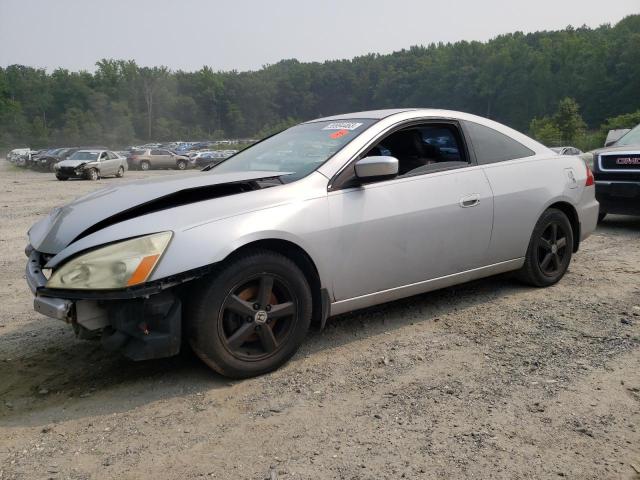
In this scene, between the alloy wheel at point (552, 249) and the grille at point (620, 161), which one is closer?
the alloy wheel at point (552, 249)

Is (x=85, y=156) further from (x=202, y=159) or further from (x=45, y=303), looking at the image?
(x=45, y=303)

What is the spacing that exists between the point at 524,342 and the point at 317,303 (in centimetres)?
141

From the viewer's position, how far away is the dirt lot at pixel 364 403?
244 cm

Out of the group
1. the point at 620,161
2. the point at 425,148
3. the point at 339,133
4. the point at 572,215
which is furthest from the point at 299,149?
the point at 620,161

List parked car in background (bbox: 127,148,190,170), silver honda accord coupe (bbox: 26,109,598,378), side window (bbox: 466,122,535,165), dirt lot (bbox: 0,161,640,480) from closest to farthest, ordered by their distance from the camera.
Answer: dirt lot (bbox: 0,161,640,480)
silver honda accord coupe (bbox: 26,109,598,378)
side window (bbox: 466,122,535,165)
parked car in background (bbox: 127,148,190,170)

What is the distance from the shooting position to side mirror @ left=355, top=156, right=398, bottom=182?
3.55 metres

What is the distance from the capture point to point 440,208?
156 inches

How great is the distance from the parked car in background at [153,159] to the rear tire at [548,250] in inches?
1480

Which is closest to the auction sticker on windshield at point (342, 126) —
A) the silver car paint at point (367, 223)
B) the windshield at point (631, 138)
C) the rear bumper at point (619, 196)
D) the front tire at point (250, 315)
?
the silver car paint at point (367, 223)

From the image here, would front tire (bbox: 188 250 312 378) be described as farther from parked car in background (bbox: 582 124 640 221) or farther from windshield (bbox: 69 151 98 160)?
windshield (bbox: 69 151 98 160)

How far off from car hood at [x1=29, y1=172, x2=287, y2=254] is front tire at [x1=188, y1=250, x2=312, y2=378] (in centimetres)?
53

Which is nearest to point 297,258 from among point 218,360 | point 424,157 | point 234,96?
point 218,360

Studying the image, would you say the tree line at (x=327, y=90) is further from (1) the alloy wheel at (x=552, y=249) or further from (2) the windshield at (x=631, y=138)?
(1) the alloy wheel at (x=552, y=249)

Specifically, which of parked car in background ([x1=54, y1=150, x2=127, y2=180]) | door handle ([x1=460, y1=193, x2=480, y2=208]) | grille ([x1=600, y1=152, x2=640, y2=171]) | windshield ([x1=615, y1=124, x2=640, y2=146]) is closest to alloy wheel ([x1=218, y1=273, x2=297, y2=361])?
door handle ([x1=460, y1=193, x2=480, y2=208])
